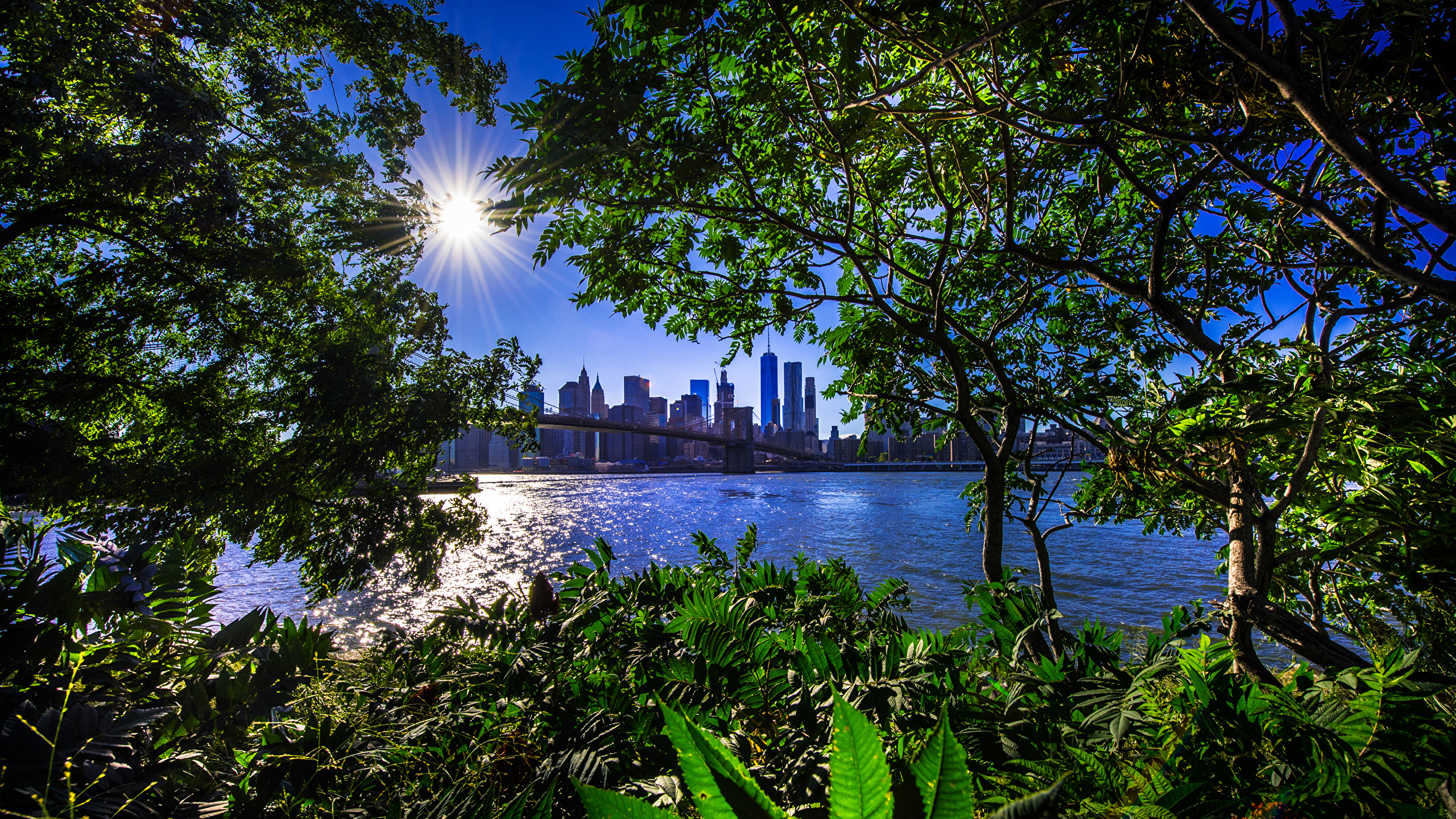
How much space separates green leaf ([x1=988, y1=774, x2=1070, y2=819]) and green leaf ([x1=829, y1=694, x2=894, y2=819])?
8 centimetres

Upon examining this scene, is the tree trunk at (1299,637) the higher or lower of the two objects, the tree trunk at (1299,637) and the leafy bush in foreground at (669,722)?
the lower

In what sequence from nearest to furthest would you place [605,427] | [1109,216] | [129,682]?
[129,682], [1109,216], [605,427]

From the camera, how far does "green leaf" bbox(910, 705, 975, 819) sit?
365 mm

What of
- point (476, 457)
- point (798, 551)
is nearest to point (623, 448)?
point (476, 457)

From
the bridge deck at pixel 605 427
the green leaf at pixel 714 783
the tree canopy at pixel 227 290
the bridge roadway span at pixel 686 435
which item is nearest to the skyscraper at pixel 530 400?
the tree canopy at pixel 227 290

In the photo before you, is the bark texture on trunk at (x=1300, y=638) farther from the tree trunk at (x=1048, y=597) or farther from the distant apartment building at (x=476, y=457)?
the distant apartment building at (x=476, y=457)

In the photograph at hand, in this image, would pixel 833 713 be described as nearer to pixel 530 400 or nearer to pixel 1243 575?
pixel 1243 575

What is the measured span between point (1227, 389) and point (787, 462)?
7383cm

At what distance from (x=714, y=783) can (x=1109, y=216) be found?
13.1ft

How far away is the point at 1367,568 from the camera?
5.98ft

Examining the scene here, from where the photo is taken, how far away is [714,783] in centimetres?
40

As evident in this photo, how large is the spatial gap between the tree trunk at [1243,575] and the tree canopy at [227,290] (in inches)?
215

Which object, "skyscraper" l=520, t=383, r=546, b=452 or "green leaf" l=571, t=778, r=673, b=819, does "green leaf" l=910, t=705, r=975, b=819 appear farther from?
"skyscraper" l=520, t=383, r=546, b=452

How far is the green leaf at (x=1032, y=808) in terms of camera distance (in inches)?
11.6
